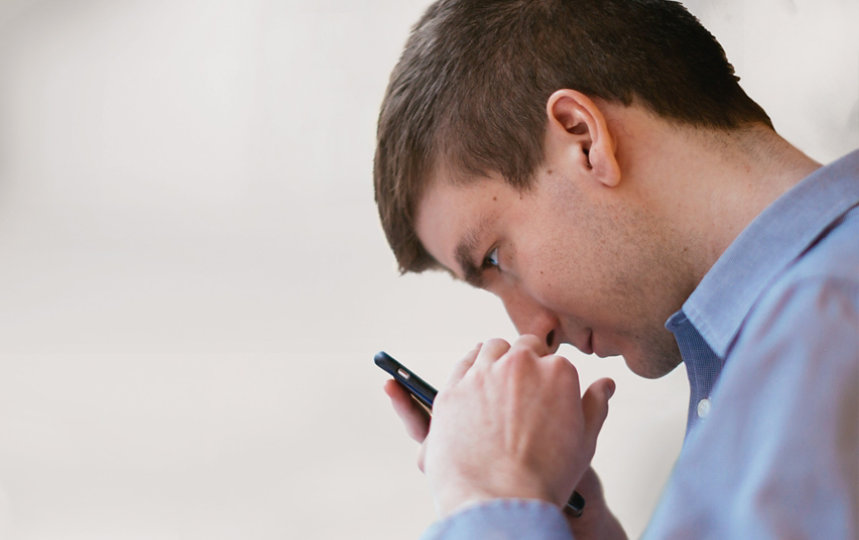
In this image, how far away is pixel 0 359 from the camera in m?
1.31

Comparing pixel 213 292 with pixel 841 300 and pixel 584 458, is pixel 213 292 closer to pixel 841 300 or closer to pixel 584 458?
pixel 584 458

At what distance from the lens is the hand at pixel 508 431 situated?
751 mm

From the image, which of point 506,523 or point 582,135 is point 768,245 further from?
point 506,523

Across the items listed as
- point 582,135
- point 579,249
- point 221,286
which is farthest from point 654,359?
point 221,286

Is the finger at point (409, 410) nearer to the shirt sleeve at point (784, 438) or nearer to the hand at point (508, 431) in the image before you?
the hand at point (508, 431)

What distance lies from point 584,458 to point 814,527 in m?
0.23

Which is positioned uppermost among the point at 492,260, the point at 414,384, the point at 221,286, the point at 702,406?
the point at 221,286

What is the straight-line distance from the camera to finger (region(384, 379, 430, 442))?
108 centimetres

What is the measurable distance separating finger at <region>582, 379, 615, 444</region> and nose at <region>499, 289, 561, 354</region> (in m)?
0.12

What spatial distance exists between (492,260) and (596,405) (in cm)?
22

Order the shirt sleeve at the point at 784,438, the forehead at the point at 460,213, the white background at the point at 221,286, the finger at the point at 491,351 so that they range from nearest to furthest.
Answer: the shirt sleeve at the point at 784,438 → the finger at the point at 491,351 → the forehead at the point at 460,213 → the white background at the point at 221,286

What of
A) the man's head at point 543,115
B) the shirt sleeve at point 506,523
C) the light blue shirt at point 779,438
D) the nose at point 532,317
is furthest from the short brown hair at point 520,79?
the shirt sleeve at point 506,523

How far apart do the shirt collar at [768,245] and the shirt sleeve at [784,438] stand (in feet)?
0.30

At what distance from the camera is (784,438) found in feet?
2.15
